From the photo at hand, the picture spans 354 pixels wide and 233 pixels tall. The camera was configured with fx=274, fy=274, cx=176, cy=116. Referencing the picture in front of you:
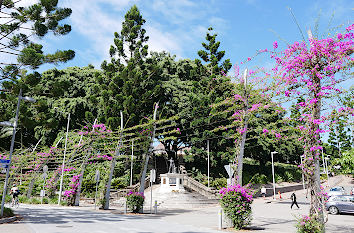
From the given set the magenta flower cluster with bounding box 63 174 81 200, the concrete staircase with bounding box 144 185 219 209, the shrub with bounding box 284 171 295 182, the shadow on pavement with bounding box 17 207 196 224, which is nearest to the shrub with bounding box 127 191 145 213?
the shadow on pavement with bounding box 17 207 196 224

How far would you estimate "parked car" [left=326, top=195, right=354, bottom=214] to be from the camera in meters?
17.3

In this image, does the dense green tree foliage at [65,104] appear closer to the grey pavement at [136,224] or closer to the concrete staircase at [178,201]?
the concrete staircase at [178,201]

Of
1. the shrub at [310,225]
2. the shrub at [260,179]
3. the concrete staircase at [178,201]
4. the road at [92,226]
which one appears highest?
the shrub at [260,179]

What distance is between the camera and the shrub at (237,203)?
10.8 m

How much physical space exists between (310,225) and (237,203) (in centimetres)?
297

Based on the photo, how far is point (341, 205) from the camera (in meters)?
17.6

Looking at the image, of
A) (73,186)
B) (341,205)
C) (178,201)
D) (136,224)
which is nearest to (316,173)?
(136,224)

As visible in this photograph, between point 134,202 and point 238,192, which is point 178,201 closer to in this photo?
point 134,202

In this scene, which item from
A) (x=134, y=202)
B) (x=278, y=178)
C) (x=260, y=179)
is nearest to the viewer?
(x=134, y=202)

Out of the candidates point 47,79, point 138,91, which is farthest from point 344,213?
point 47,79

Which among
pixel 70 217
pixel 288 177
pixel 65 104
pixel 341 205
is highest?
pixel 65 104

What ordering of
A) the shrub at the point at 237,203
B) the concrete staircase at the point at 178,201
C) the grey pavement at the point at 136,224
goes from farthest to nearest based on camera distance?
1. the concrete staircase at the point at 178,201
2. the shrub at the point at 237,203
3. the grey pavement at the point at 136,224

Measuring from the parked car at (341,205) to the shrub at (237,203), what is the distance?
1020 centimetres

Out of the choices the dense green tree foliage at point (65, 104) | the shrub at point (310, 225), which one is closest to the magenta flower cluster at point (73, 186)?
the dense green tree foliage at point (65, 104)
